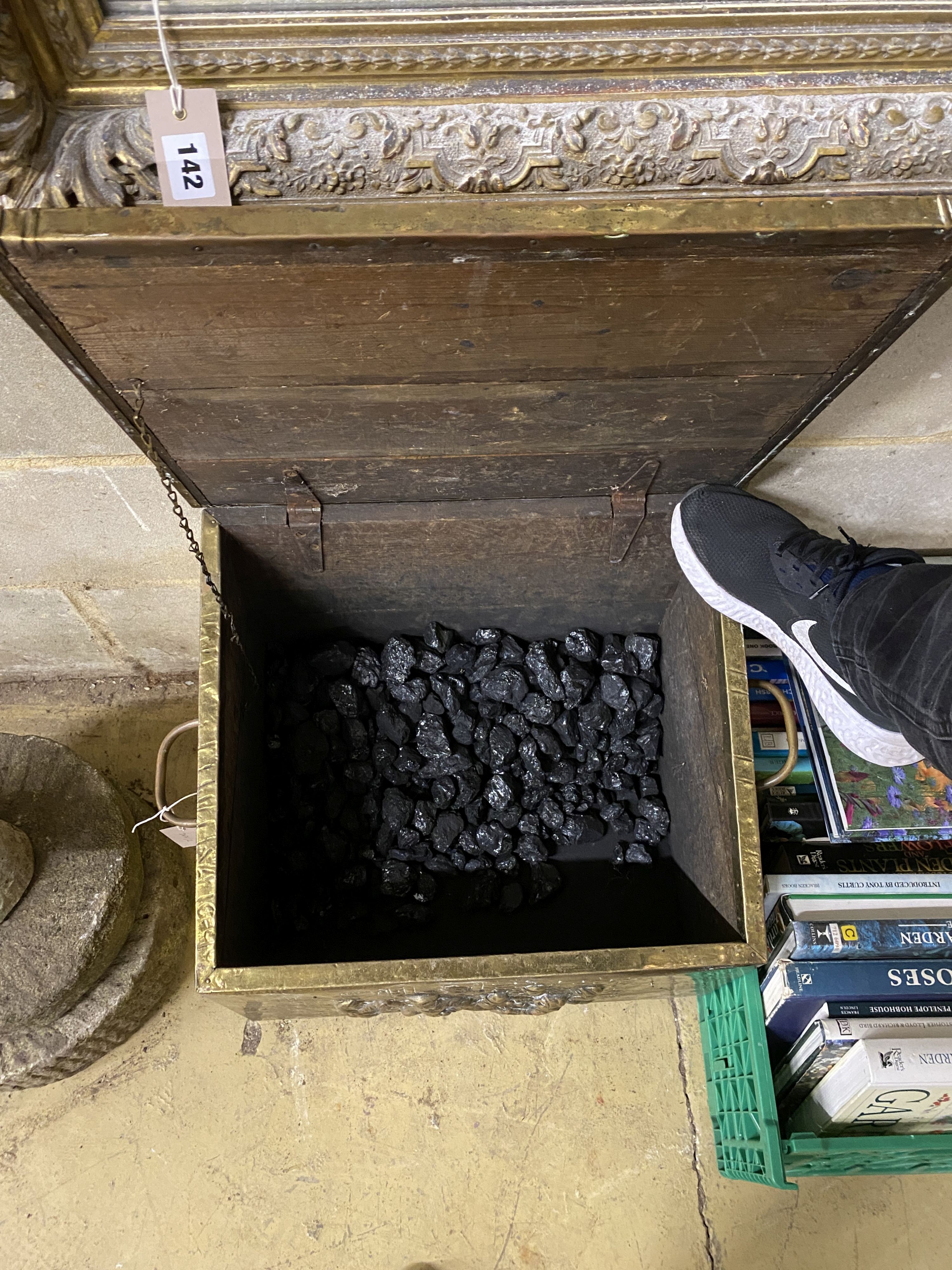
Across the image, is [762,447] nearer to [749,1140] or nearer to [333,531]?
[333,531]

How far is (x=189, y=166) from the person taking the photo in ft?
2.16

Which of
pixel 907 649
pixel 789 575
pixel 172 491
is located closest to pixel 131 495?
pixel 172 491

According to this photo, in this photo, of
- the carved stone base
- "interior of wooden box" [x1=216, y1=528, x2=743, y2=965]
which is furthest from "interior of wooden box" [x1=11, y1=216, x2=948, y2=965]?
the carved stone base

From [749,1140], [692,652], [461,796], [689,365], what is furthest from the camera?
[461,796]

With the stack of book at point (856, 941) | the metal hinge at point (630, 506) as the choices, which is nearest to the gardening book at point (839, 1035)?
the stack of book at point (856, 941)

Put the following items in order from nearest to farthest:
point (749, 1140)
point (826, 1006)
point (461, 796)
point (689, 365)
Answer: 1. point (689, 365)
2. point (826, 1006)
3. point (749, 1140)
4. point (461, 796)

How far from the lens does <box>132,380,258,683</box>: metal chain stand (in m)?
0.81

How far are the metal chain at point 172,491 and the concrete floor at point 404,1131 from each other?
0.60ft

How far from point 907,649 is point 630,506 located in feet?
1.31

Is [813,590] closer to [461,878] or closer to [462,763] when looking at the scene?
[462,763]

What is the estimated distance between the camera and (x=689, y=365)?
80 cm

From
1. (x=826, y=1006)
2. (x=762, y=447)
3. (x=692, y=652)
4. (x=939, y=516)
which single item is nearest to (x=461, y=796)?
(x=692, y=652)

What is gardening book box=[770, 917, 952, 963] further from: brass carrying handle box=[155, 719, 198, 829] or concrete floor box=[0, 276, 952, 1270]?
brass carrying handle box=[155, 719, 198, 829]

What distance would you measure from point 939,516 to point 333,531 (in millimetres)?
1043
